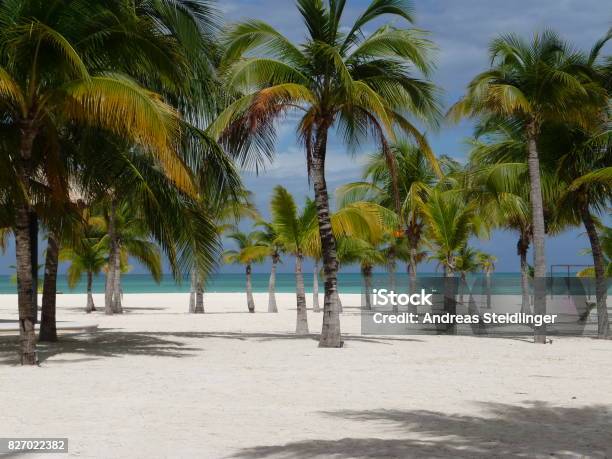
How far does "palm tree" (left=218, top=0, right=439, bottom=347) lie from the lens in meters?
15.7

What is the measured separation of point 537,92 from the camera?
19328mm

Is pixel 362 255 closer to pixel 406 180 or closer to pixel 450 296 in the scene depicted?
pixel 406 180

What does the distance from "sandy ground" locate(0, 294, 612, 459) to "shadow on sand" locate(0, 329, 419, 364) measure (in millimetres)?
85

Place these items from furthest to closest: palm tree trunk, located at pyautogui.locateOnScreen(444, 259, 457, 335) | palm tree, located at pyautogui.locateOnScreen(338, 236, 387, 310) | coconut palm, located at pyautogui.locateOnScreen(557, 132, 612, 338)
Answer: palm tree, located at pyautogui.locateOnScreen(338, 236, 387, 310) < palm tree trunk, located at pyautogui.locateOnScreen(444, 259, 457, 335) < coconut palm, located at pyautogui.locateOnScreen(557, 132, 612, 338)

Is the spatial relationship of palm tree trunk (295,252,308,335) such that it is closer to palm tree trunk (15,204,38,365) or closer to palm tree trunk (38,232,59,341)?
palm tree trunk (38,232,59,341)

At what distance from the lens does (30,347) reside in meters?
12.8

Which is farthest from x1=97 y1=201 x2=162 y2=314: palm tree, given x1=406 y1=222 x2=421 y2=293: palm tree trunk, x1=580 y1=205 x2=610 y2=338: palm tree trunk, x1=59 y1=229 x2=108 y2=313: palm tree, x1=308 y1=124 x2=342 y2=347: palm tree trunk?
x1=580 y1=205 x2=610 y2=338: palm tree trunk

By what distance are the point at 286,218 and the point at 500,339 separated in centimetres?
659

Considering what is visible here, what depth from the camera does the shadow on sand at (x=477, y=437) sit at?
6.35 metres

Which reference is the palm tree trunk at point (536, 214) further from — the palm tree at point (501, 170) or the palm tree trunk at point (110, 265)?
the palm tree trunk at point (110, 265)

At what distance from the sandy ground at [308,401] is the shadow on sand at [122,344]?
0.08 metres

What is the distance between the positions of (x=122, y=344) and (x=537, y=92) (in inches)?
449

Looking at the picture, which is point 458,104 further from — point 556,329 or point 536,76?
point 556,329

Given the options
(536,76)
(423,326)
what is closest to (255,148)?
(536,76)
